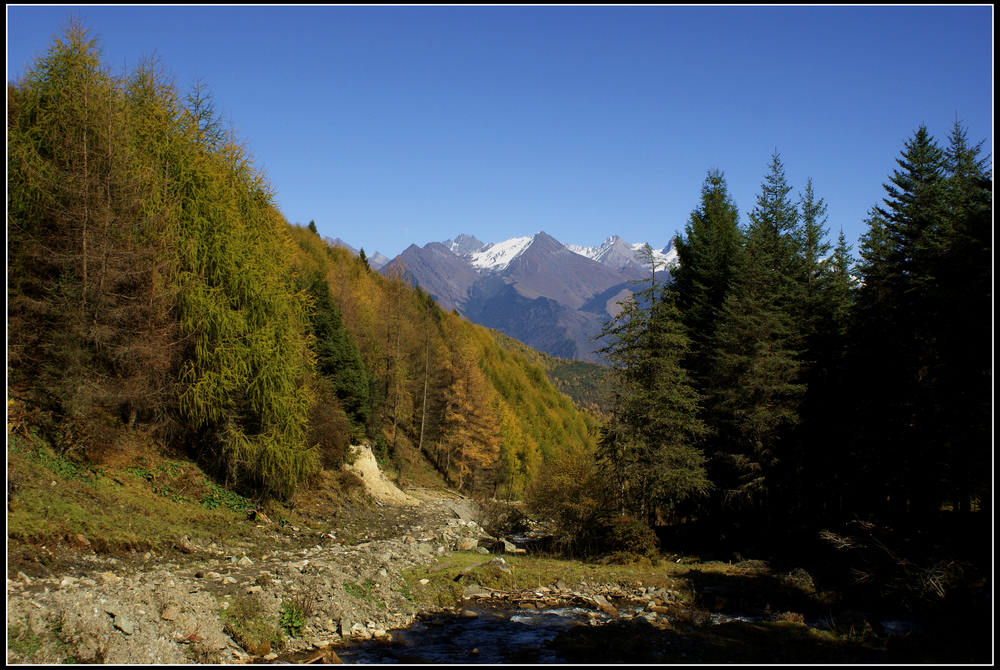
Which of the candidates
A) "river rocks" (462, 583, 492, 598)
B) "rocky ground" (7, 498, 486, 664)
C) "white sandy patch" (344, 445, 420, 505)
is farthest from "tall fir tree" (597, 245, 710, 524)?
"white sandy patch" (344, 445, 420, 505)

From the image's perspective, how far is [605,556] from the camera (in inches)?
908

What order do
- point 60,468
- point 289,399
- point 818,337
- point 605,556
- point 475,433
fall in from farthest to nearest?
point 475,433
point 818,337
point 605,556
point 289,399
point 60,468

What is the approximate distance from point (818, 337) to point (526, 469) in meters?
46.7

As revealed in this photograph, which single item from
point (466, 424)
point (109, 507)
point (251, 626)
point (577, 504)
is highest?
point (466, 424)

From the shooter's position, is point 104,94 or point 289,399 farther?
point 289,399

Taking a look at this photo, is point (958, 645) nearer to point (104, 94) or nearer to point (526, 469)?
point (104, 94)

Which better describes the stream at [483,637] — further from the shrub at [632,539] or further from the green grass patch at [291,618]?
the shrub at [632,539]

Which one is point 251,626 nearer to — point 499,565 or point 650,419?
point 499,565

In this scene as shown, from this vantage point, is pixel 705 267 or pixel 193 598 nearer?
pixel 193 598

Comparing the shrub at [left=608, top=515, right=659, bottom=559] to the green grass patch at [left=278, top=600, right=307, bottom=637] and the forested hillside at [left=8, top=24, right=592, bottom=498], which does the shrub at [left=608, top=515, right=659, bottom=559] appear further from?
the green grass patch at [left=278, top=600, right=307, bottom=637]

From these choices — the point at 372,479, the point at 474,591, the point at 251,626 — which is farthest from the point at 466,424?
the point at 251,626

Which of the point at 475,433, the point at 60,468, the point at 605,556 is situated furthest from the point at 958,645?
the point at 475,433

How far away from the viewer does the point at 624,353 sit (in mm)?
25266

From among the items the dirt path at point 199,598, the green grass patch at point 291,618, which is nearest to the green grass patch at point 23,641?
the dirt path at point 199,598
